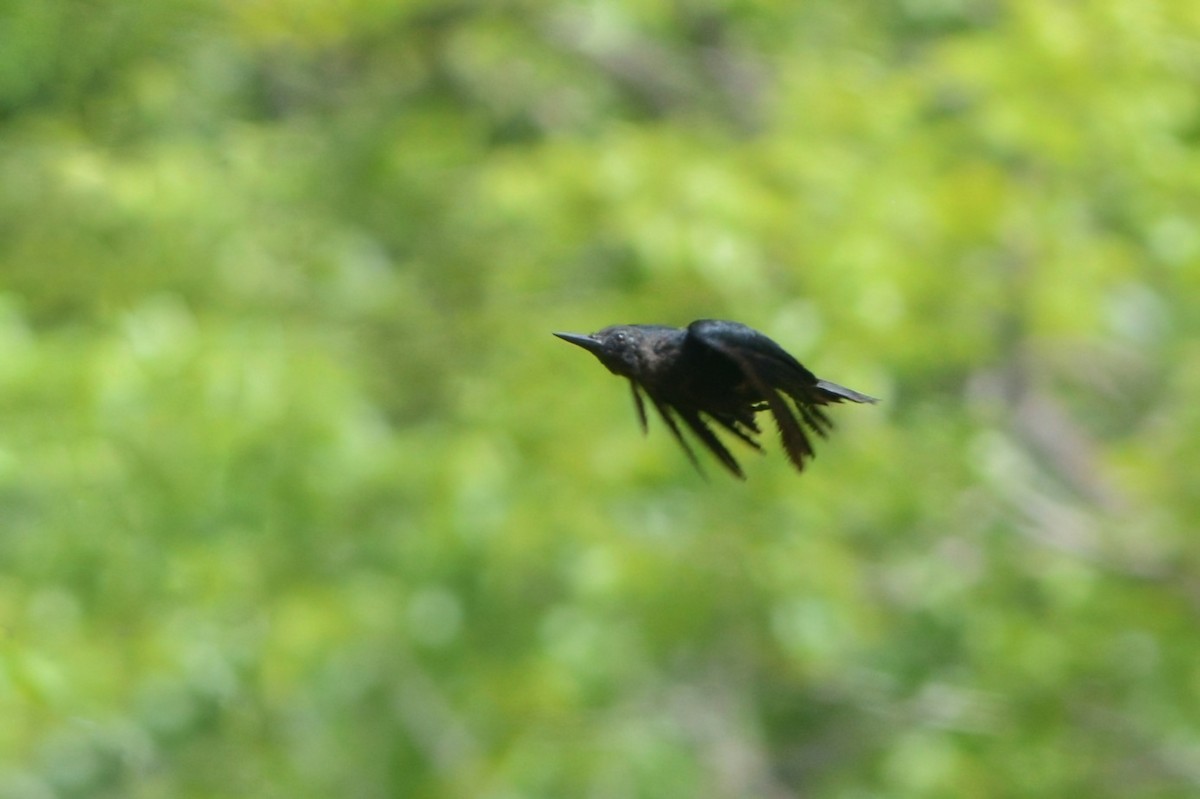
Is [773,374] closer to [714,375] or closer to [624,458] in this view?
[714,375]

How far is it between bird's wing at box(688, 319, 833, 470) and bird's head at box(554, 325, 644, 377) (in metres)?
0.06

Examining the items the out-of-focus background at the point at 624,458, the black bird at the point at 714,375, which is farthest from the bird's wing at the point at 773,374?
the out-of-focus background at the point at 624,458

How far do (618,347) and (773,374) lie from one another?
17 cm

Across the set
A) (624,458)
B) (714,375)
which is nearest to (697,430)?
(714,375)

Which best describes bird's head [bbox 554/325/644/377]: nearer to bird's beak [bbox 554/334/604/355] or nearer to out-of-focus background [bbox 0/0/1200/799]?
bird's beak [bbox 554/334/604/355]

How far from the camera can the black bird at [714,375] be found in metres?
1.41

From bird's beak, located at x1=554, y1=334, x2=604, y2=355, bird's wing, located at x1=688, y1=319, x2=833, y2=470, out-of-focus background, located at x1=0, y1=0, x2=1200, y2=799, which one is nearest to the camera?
bird's wing, located at x1=688, y1=319, x2=833, y2=470

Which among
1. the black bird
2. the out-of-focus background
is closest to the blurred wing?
the black bird

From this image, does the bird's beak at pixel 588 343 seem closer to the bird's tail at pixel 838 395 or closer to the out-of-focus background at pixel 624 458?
the bird's tail at pixel 838 395

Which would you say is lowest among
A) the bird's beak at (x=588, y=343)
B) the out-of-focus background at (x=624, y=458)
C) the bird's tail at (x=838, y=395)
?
the bird's beak at (x=588, y=343)

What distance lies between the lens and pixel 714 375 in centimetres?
150

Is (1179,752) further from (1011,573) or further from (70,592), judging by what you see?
(70,592)

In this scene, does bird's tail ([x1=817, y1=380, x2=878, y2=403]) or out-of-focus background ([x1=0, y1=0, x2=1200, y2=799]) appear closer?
bird's tail ([x1=817, y1=380, x2=878, y2=403])

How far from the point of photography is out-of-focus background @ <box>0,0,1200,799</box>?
4660mm
